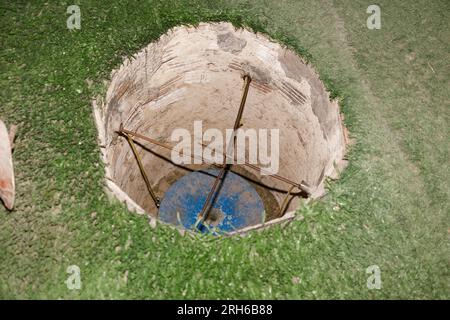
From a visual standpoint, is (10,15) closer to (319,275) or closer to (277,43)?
(277,43)

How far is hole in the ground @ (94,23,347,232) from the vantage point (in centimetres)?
386

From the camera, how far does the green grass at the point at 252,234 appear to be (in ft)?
9.81

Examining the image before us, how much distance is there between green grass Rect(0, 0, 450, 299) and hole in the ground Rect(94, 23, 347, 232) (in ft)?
0.50

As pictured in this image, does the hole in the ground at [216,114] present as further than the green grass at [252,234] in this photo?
Yes

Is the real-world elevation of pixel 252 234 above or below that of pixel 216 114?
below

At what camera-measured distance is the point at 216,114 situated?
514 centimetres

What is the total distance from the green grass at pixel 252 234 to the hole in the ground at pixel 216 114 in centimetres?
15

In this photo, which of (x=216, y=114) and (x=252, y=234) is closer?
(x=252, y=234)

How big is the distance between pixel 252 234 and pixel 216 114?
2.32 meters

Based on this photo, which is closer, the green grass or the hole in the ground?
the green grass

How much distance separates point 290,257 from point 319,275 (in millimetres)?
238

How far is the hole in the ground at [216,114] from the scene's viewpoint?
3.86 metres

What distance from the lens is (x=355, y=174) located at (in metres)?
3.39

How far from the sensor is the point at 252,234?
312cm
